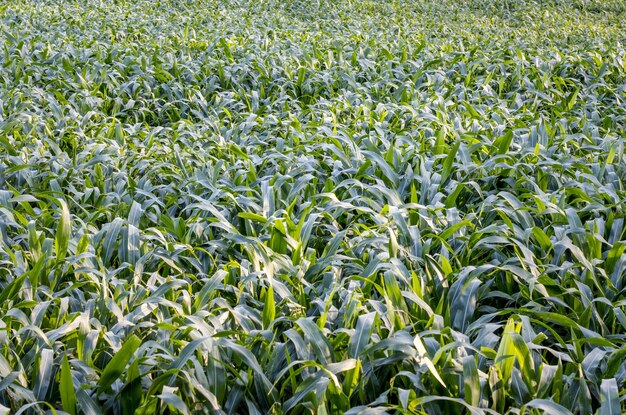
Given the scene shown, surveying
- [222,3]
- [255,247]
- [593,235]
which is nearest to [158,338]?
[255,247]

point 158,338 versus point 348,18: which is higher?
point 348,18

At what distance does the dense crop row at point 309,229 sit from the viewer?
1.88 meters

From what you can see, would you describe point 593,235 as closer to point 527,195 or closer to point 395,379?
point 527,195

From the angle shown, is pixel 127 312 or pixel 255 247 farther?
pixel 255 247

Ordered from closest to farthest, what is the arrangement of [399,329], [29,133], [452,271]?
[399,329] → [452,271] → [29,133]

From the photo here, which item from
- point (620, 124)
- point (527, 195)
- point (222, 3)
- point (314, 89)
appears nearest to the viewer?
point (527, 195)

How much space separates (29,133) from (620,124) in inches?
157

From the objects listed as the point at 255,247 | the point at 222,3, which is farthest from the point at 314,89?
the point at 222,3

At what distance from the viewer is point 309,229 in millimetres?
2779

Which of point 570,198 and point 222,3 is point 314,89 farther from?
point 222,3

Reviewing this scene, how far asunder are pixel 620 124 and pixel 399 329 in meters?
3.24

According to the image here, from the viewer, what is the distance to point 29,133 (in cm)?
400

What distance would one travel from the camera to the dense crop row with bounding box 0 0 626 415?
1.88 metres

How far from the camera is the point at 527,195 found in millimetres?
3146
